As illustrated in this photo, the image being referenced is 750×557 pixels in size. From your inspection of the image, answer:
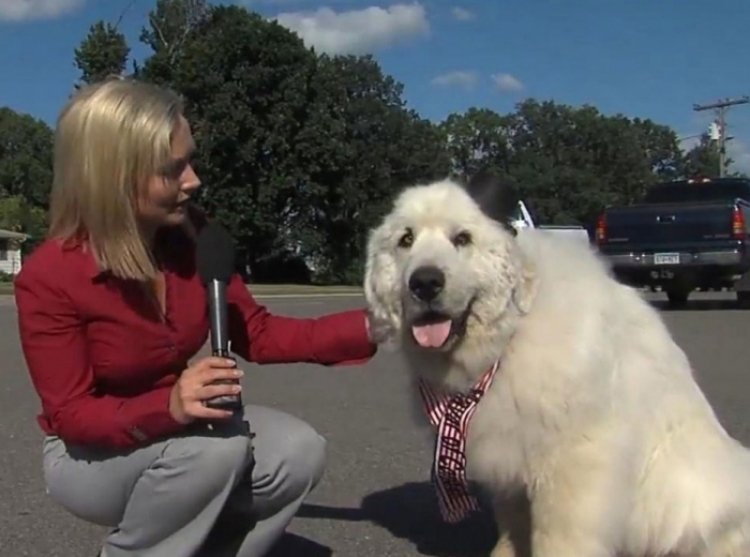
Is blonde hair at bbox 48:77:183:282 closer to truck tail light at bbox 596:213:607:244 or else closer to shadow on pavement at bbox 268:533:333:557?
shadow on pavement at bbox 268:533:333:557

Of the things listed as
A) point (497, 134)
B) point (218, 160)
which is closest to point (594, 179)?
point (497, 134)

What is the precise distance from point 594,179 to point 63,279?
8651 cm

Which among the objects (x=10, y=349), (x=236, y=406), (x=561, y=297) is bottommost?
(x=10, y=349)

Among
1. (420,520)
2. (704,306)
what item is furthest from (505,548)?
(704,306)

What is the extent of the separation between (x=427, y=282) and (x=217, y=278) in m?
0.69

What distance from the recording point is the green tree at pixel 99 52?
54.5 metres

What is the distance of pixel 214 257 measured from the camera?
138 inches

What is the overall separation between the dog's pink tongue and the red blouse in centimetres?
75

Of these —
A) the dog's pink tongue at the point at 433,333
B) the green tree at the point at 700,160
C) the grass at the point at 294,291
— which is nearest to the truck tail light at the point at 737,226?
the dog's pink tongue at the point at 433,333

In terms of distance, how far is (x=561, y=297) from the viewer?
12.2ft

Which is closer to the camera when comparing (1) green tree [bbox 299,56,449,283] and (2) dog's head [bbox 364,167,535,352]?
(2) dog's head [bbox 364,167,535,352]

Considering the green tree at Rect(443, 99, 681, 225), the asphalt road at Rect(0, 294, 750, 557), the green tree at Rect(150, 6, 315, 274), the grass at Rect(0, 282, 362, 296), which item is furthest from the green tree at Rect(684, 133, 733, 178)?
the asphalt road at Rect(0, 294, 750, 557)

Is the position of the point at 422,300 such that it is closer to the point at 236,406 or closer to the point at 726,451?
the point at 236,406

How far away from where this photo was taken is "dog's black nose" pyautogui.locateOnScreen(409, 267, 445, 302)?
352cm
